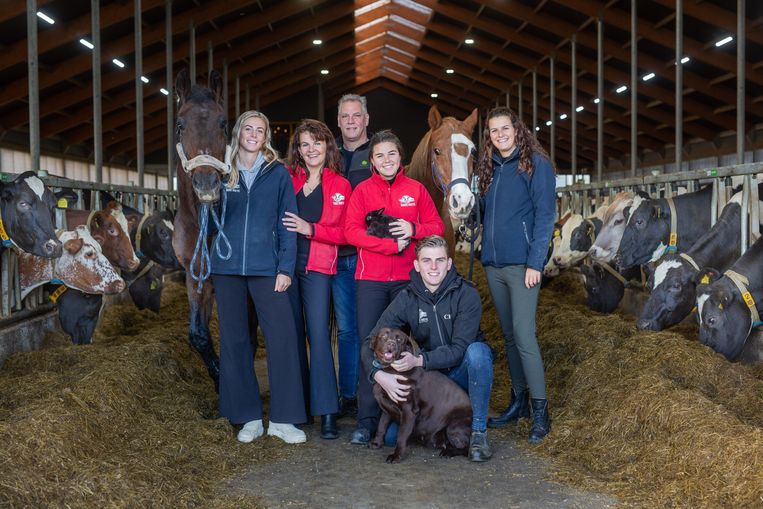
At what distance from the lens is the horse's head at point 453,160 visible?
3.99 metres

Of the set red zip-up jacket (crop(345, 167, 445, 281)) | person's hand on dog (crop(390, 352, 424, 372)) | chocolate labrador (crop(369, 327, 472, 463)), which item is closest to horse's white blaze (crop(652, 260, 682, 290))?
red zip-up jacket (crop(345, 167, 445, 281))

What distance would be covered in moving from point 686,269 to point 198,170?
320 cm

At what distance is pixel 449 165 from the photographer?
4.30m

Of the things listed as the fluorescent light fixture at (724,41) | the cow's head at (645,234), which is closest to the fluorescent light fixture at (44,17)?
the cow's head at (645,234)

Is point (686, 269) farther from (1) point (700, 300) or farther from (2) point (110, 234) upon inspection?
(2) point (110, 234)

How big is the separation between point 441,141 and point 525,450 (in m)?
1.76

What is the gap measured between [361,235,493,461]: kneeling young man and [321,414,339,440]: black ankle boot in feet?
1.65

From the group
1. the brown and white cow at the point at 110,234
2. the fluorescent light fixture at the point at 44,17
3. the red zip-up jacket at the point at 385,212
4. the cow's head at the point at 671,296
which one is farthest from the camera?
the fluorescent light fixture at the point at 44,17

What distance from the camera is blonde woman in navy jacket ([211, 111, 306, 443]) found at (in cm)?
377

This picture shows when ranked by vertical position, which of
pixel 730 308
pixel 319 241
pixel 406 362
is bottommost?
pixel 406 362

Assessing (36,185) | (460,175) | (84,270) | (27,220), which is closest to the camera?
(460,175)

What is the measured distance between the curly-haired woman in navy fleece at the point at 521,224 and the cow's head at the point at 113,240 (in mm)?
2930

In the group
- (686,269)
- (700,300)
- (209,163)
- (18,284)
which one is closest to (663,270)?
(686,269)

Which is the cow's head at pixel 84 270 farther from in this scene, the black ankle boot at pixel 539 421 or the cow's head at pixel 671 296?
the cow's head at pixel 671 296
